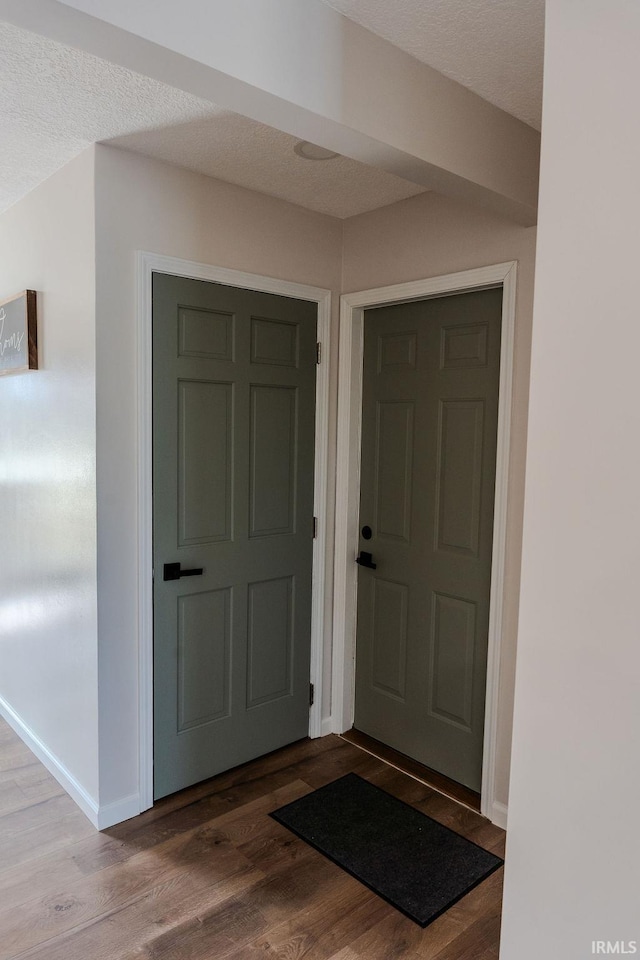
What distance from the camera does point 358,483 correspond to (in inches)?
118

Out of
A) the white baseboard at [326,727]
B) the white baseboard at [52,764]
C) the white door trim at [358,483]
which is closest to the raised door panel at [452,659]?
the white door trim at [358,483]

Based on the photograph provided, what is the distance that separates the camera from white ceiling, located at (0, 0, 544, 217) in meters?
1.51

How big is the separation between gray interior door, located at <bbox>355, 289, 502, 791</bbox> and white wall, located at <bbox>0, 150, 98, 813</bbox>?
4.07 ft

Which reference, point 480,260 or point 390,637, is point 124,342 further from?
point 390,637

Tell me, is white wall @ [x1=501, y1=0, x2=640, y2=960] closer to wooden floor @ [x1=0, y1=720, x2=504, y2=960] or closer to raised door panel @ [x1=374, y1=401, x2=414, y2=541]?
wooden floor @ [x1=0, y1=720, x2=504, y2=960]

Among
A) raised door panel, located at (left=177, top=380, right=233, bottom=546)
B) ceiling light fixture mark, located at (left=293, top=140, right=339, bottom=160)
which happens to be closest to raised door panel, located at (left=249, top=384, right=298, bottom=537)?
raised door panel, located at (left=177, top=380, right=233, bottom=546)

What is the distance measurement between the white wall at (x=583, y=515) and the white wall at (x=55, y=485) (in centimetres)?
157

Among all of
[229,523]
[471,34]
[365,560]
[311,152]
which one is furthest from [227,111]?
[365,560]

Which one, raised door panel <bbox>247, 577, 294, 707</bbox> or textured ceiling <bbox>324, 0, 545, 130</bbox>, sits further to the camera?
raised door panel <bbox>247, 577, 294, 707</bbox>

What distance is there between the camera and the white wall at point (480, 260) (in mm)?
2262

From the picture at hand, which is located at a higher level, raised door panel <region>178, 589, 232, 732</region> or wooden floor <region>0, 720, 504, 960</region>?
raised door panel <region>178, 589, 232, 732</region>

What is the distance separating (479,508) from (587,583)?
52.8 inches

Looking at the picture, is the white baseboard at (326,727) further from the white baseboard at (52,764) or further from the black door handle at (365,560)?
the white baseboard at (52,764)

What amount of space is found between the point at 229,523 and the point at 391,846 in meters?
1.33
